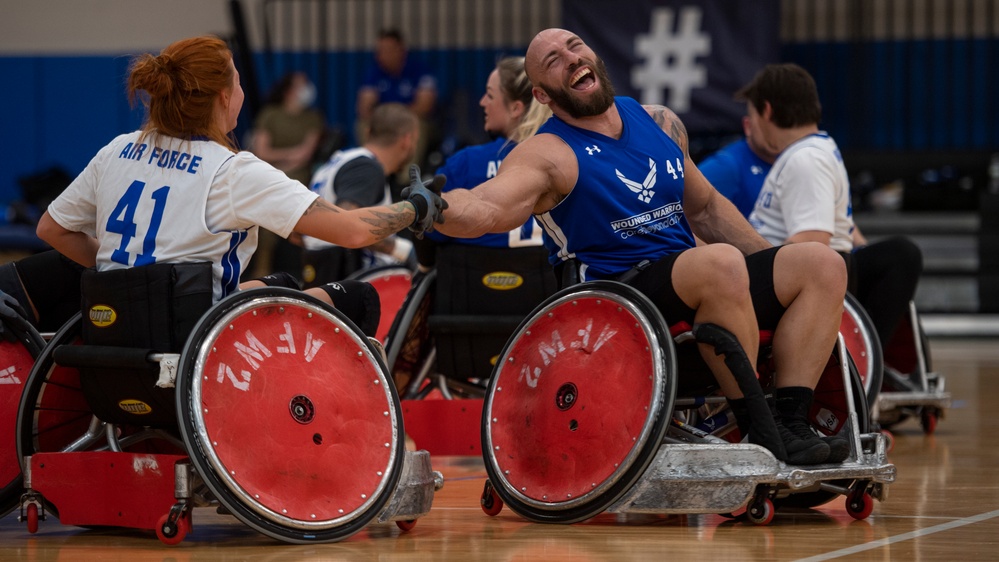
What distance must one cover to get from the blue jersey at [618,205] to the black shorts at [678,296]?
12 cm

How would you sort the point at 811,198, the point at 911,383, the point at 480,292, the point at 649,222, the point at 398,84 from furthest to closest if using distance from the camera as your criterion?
the point at 398,84 → the point at 911,383 → the point at 811,198 → the point at 480,292 → the point at 649,222

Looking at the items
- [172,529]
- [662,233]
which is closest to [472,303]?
[662,233]

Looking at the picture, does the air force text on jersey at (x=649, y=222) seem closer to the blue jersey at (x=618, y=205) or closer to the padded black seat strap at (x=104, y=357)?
the blue jersey at (x=618, y=205)

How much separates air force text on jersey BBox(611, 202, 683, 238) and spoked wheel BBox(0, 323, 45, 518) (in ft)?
4.94

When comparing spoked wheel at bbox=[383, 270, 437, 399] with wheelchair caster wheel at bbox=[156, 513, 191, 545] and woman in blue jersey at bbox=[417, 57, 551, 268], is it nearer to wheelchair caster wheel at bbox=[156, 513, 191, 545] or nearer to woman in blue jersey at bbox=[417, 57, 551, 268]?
woman in blue jersey at bbox=[417, 57, 551, 268]

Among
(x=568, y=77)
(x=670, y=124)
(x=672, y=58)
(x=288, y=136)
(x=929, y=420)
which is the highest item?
(x=672, y=58)

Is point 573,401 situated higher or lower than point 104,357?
lower

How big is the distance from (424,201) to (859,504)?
4.28 ft

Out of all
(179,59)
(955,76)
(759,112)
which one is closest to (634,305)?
(179,59)

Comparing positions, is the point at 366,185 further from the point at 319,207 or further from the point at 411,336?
the point at 319,207

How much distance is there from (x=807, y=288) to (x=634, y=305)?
458 mm

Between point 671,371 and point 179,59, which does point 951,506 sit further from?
point 179,59

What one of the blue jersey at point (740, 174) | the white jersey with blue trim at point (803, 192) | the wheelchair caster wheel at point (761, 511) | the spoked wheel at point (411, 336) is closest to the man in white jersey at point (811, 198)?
the white jersey with blue trim at point (803, 192)

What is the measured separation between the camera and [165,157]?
3.29 meters
